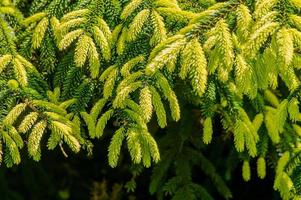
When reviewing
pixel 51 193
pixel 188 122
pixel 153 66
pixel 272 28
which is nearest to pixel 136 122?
pixel 153 66

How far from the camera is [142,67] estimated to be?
237cm

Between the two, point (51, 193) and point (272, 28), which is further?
point (51, 193)

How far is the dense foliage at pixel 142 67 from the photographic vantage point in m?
2.12

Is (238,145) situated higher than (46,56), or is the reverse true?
(46,56)

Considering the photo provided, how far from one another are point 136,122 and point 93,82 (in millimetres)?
414

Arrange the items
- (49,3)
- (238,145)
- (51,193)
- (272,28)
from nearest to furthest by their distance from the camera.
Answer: (272,28)
(238,145)
(49,3)
(51,193)

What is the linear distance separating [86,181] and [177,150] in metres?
2.41

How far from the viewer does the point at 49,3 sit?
2785mm

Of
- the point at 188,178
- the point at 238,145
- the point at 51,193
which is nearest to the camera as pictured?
the point at 238,145

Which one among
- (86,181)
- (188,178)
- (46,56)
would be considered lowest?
(86,181)

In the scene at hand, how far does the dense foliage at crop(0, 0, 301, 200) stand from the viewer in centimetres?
212

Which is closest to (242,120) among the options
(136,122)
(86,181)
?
(136,122)

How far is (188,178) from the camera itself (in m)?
3.29

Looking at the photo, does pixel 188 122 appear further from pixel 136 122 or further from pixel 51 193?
pixel 51 193
